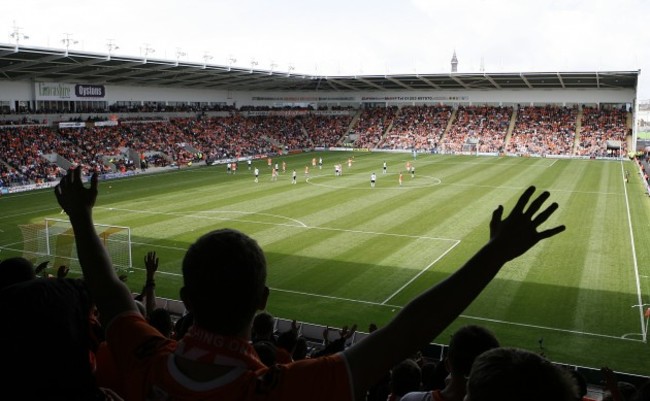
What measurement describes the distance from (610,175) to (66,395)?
5416 cm

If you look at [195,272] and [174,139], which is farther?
[174,139]

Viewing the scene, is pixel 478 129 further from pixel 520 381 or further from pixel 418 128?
pixel 520 381

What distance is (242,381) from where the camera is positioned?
2197mm

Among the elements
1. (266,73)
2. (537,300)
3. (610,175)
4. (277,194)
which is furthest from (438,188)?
(266,73)

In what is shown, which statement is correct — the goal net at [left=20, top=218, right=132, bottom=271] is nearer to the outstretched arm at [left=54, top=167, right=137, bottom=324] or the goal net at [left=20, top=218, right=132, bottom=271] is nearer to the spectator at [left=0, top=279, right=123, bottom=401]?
the outstretched arm at [left=54, top=167, right=137, bottom=324]

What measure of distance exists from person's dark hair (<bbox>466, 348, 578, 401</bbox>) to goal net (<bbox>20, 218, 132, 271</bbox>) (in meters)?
20.8

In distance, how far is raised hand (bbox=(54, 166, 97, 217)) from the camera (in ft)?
9.86

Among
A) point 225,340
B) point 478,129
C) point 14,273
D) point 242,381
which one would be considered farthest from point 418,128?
point 242,381

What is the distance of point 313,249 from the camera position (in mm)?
25203

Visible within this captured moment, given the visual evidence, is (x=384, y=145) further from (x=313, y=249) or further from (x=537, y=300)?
(x=537, y=300)

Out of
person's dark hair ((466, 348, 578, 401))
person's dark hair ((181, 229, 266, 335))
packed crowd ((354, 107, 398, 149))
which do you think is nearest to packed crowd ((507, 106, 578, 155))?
packed crowd ((354, 107, 398, 149))

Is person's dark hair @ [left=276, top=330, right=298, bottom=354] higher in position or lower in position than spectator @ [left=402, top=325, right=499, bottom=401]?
lower

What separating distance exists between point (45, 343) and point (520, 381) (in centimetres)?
192

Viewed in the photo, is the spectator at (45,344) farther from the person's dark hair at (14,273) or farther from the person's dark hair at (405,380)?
the person's dark hair at (405,380)
